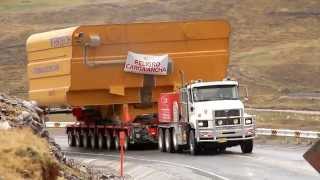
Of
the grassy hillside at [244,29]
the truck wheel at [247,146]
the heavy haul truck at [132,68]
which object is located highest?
the grassy hillside at [244,29]

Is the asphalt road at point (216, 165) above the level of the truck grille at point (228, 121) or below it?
below

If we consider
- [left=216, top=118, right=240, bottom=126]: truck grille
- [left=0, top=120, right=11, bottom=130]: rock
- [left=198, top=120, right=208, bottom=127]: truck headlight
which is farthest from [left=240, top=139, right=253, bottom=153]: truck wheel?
[left=0, top=120, right=11, bottom=130]: rock

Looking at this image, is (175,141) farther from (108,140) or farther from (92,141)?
(92,141)

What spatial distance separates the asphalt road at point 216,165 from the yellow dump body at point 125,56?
8.38 feet

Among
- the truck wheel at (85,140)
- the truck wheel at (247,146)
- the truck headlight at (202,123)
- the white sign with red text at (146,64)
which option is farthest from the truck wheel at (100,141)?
the truck wheel at (247,146)

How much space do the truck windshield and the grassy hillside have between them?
22.2 meters

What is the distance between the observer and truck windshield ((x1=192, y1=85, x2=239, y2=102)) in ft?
90.7

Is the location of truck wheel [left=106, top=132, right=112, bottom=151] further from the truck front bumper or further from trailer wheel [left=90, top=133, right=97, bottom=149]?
the truck front bumper

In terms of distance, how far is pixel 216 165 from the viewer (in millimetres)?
22672

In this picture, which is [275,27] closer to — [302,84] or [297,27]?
[297,27]

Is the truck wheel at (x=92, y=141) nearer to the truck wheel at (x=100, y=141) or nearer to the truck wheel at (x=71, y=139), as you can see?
the truck wheel at (x=100, y=141)

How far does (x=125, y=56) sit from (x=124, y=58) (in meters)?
0.09

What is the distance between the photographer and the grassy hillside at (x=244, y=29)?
62.2 metres

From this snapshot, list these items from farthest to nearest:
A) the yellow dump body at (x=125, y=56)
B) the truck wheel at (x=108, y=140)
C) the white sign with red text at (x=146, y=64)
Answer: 1. the truck wheel at (x=108, y=140)
2. the white sign with red text at (x=146, y=64)
3. the yellow dump body at (x=125, y=56)
